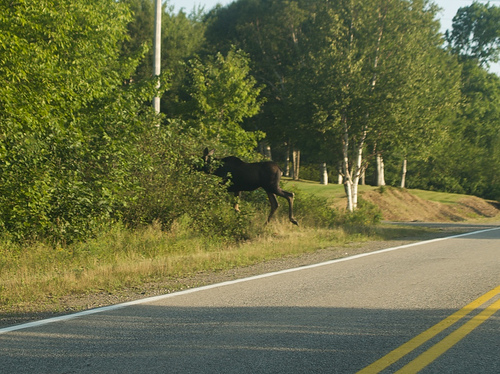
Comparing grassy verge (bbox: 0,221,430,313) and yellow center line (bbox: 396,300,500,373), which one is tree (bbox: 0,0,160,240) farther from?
yellow center line (bbox: 396,300,500,373)

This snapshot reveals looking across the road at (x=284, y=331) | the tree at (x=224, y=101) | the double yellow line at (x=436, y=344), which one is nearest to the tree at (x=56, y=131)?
the road at (x=284, y=331)

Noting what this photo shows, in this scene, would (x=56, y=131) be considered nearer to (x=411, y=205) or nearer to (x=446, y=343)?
(x=446, y=343)

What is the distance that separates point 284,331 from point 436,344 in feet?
5.26

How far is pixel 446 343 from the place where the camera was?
629 cm

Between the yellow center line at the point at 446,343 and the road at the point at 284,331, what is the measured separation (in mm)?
11

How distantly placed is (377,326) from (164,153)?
9.71 m

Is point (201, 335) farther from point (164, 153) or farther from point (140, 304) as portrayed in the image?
point (164, 153)

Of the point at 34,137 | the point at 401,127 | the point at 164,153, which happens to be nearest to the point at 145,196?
the point at 164,153

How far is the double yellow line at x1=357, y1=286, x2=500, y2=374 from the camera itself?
18.1 feet

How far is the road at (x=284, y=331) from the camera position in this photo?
18.1 feet

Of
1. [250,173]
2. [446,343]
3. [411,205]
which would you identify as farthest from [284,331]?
[411,205]

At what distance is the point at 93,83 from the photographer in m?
14.8

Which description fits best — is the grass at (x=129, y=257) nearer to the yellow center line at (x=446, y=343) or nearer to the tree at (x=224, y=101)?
the yellow center line at (x=446, y=343)

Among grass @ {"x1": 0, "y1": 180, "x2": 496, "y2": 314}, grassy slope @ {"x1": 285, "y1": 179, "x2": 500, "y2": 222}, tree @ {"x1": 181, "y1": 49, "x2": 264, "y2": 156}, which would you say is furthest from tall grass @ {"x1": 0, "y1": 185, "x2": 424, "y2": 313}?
grassy slope @ {"x1": 285, "y1": 179, "x2": 500, "y2": 222}
